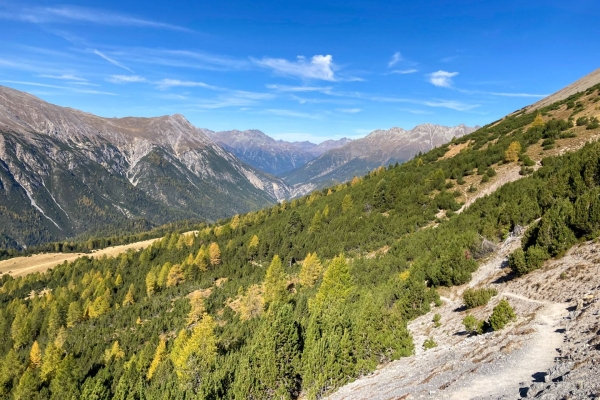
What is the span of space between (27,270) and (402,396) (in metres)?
238

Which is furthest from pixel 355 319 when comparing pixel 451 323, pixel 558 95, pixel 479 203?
pixel 558 95

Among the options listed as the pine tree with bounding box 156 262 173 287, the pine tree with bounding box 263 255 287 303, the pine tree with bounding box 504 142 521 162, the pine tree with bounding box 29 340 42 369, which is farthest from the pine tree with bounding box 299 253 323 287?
the pine tree with bounding box 29 340 42 369

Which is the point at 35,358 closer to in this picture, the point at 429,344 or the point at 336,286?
the point at 336,286

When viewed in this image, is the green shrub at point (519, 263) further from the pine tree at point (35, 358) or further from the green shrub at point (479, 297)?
the pine tree at point (35, 358)

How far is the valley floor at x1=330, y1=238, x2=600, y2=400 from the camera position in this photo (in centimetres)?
1313

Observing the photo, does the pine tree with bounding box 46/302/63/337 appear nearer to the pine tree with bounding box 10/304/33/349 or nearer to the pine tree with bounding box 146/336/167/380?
the pine tree with bounding box 10/304/33/349

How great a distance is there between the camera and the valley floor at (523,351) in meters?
13.1

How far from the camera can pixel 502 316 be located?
20.6m

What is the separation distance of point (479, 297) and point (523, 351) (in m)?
9.91

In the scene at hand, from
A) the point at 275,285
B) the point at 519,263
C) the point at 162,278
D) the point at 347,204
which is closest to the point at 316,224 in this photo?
the point at 347,204

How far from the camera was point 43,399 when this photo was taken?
64875mm

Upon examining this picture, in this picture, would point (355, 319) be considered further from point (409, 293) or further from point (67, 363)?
point (67, 363)

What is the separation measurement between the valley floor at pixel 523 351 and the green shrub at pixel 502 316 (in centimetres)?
53

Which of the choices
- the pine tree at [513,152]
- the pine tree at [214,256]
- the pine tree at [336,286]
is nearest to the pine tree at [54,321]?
the pine tree at [214,256]
